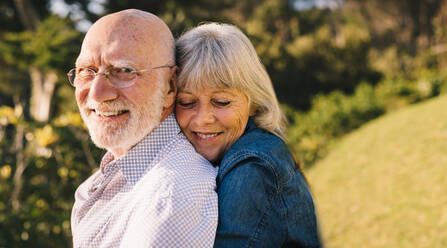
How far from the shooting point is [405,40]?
77.5ft

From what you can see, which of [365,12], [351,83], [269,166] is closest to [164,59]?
[269,166]

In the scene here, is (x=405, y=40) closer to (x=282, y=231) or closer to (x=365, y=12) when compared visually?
(x=365, y=12)

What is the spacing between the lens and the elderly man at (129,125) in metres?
1.54

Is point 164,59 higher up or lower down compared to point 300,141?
higher up

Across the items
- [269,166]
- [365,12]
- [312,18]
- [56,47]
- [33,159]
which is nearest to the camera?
[269,166]

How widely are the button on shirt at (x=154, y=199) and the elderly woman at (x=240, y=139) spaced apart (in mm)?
86

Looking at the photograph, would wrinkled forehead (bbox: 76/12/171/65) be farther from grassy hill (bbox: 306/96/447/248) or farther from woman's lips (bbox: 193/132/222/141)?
grassy hill (bbox: 306/96/447/248)

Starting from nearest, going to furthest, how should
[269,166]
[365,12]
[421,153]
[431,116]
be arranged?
[269,166] → [421,153] → [431,116] → [365,12]

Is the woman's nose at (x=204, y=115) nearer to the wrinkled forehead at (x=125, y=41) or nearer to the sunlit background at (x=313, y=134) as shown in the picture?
the wrinkled forehead at (x=125, y=41)

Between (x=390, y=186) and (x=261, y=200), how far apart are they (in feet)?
15.5

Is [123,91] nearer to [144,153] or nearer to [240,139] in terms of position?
[144,153]

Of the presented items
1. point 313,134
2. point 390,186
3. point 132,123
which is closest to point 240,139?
point 132,123

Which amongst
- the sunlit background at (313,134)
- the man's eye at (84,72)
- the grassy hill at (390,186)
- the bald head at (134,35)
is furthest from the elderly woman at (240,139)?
the grassy hill at (390,186)

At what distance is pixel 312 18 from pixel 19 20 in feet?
Answer: 47.5
